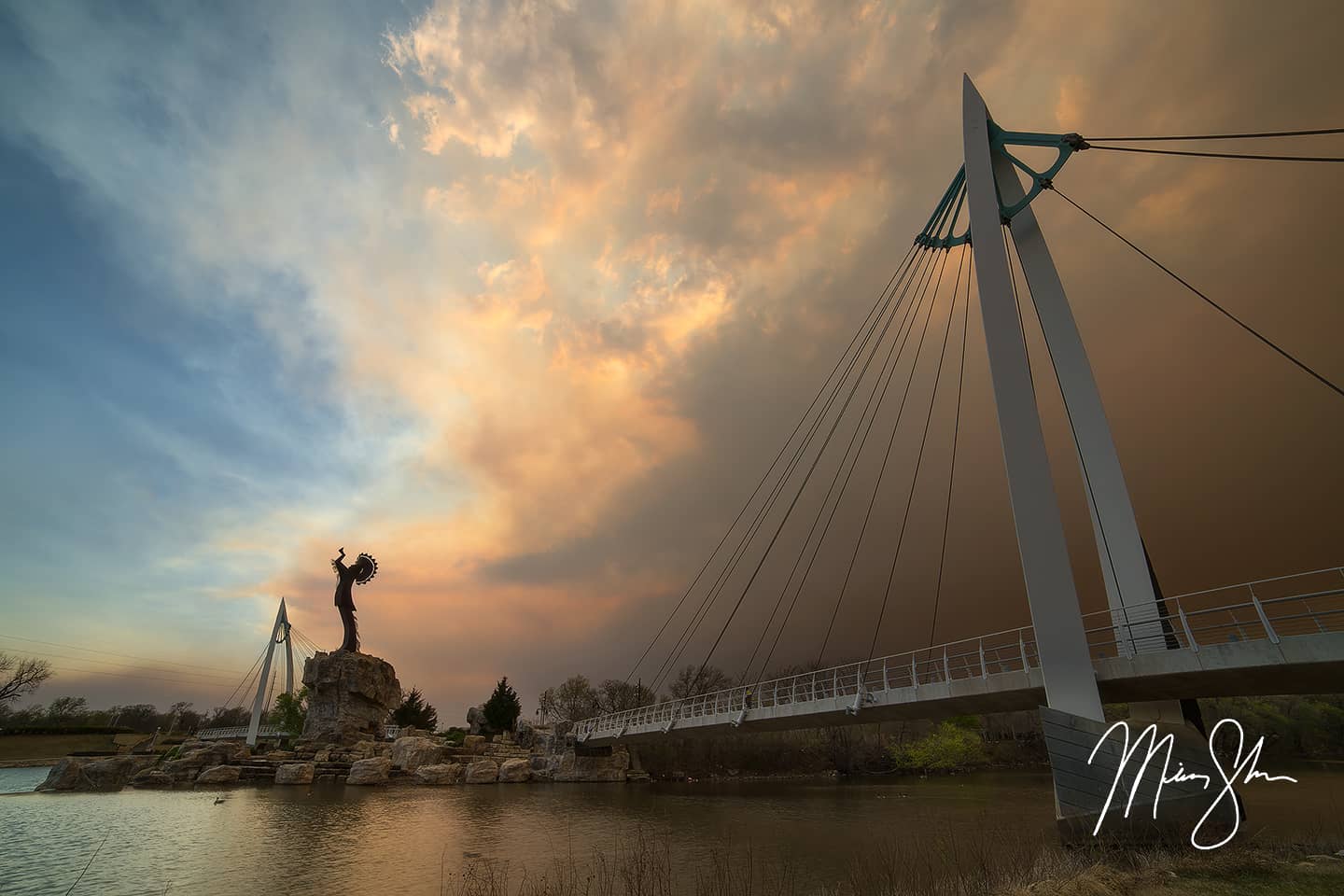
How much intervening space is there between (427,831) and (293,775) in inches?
757

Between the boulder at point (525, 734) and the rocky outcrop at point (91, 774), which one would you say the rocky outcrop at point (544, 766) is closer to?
the boulder at point (525, 734)

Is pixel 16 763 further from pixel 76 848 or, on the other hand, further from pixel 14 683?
pixel 76 848

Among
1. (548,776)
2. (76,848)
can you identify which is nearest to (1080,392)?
(76,848)

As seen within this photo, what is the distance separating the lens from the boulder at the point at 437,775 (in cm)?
3366

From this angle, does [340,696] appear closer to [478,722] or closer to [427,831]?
[478,722]

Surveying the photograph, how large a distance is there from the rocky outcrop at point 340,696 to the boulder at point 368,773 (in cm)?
730

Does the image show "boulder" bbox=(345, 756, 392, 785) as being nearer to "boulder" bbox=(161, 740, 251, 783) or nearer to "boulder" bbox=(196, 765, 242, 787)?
"boulder" bbox=(196, 765, 242, 787)

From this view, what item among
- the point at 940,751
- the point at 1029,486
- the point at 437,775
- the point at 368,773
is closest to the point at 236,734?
the point at 368,773

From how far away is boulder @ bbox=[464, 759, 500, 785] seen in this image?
116ft

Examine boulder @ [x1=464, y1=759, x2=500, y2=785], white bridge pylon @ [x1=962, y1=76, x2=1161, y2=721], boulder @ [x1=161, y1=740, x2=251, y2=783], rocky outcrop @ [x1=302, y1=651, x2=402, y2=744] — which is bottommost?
boulder @ [x1=464, y1=759, x2=500, y2=785]

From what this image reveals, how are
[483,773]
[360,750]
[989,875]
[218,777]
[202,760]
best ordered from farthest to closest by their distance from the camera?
[360,750] → [483,773] → [202,760] → [218,777] → [989,875]

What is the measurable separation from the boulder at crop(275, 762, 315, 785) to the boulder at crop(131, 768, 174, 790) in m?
4.85

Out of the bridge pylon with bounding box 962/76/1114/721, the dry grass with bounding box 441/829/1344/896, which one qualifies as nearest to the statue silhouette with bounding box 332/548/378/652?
the dry grass with bounding box 441/829/1344/896

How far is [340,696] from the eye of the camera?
3950 cm
